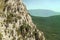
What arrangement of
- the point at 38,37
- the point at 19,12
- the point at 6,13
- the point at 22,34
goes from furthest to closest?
the point at 38,37 < the point at 19,12 < the point at 22,34 < the point at 6,13

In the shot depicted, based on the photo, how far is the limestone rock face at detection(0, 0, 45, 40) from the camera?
170 feet

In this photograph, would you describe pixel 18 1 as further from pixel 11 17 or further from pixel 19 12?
pixel 11 17

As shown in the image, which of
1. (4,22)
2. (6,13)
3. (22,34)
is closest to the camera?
(4,22)

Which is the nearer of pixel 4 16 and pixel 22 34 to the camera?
pixel 4 16

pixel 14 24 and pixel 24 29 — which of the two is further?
pixel 24 29

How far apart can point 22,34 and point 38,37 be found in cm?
1203

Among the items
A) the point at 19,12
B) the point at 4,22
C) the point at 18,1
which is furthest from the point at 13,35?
the point at 18,1

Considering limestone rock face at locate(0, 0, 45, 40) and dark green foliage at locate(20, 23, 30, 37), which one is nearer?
limestone rock face at locate(0, 0, 45, 40)

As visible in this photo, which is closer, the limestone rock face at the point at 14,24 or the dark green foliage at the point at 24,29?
the limestone rock face at the point at 14,24

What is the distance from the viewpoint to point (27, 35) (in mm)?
62656

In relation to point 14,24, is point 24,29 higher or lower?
lower

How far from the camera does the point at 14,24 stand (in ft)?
189

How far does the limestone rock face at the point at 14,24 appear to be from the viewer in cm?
5182

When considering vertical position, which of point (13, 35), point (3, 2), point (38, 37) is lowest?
point (38, 37)
